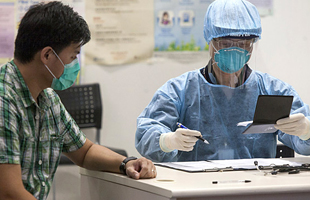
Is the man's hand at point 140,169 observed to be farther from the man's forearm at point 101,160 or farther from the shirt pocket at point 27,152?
the shirt pocket at point 27,152

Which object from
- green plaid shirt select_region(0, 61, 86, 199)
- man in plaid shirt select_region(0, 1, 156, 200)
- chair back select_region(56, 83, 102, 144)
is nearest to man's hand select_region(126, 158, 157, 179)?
man in plaid shirt select_region(0, 1, 156, 200)

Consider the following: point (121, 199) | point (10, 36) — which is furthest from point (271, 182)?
point (10, 36)

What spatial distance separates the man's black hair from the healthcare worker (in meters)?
0.58

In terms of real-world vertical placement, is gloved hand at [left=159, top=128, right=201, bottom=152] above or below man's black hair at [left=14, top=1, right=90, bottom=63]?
below

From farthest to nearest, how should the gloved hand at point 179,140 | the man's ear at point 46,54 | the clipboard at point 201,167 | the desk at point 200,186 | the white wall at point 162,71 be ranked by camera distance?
1. the white wall at point 162,71
2. the gloved hand at point 179,140
3. the clipboard at point 201,167
4. the man's ear at point 46,54
5. the desk at point 200,186

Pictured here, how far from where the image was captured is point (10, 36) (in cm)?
279

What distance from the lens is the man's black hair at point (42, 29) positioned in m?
1.19

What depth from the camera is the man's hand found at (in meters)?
1.19

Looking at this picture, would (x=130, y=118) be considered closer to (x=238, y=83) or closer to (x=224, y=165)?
(x=238, y=83)

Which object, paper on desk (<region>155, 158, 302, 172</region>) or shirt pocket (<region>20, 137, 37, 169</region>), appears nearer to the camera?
shirt pocket (<region>20, 137, 37, 169</region>)

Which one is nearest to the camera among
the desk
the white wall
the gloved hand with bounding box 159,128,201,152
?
the desk

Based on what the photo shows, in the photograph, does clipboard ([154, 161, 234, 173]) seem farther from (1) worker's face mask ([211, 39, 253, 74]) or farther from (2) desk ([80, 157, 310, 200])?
(1) worker's face mask ([211, 39, 253, 74])

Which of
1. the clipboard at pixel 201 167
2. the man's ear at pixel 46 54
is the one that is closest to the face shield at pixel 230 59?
the clipboard at pixel 201 167

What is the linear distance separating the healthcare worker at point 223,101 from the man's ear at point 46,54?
0.56m
